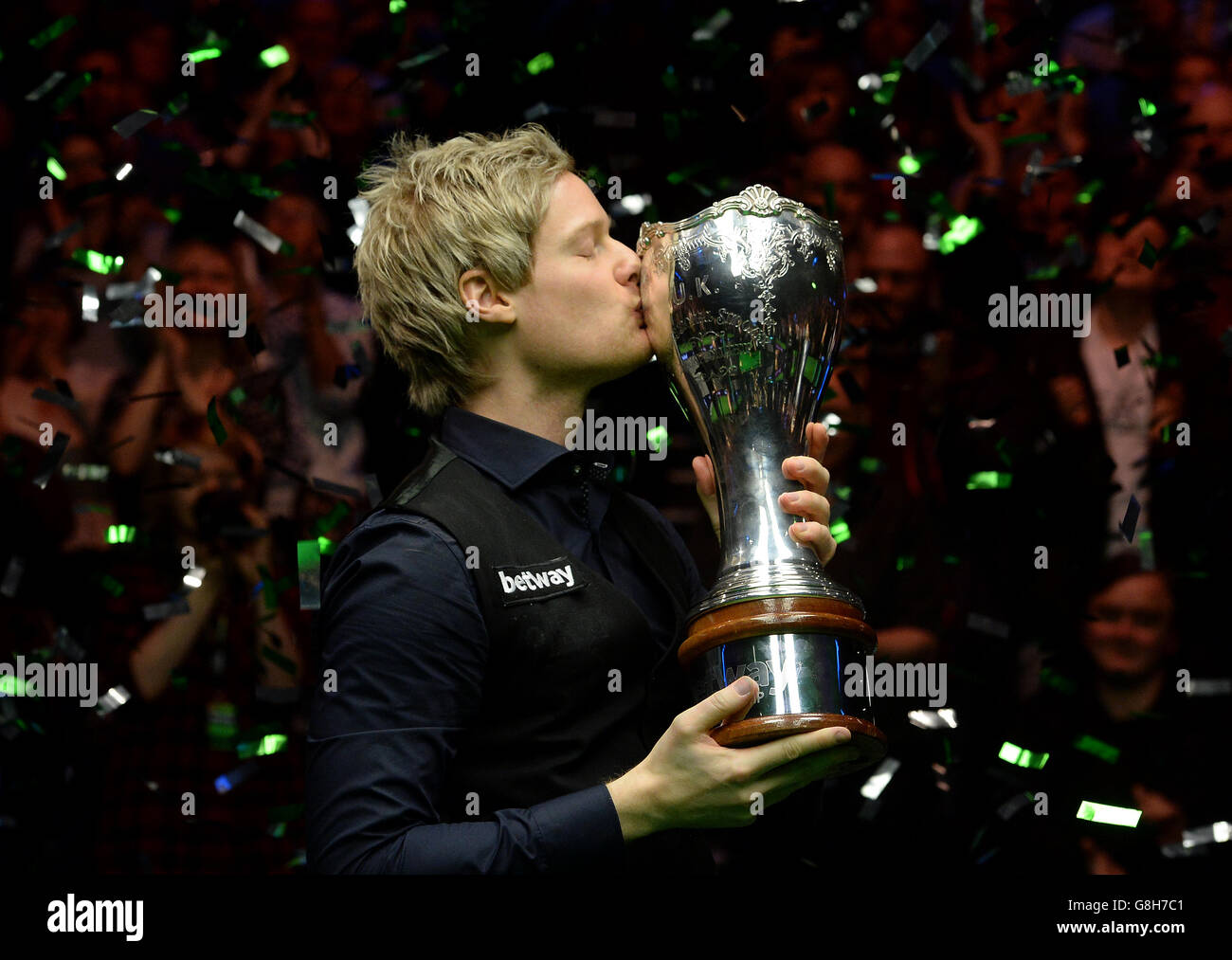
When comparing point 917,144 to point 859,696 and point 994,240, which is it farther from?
point 859,696

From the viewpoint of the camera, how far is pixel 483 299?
70.9 inches

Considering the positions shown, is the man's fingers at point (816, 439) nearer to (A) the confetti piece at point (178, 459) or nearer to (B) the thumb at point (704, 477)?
(B) the thumb at point (704, 477)

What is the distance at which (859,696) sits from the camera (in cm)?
148

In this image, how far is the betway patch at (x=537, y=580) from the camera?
1.59m

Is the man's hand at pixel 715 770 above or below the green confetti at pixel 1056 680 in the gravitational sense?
below

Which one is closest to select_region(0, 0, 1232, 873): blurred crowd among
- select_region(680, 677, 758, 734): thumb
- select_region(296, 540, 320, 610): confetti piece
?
select_region(296, 540, 320, 610): confetti piece

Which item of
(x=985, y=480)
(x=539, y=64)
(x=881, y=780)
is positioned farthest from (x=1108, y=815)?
(x=539, y=64)

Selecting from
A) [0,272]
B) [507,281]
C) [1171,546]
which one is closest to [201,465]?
[0,272]

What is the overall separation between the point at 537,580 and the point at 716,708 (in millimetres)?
329

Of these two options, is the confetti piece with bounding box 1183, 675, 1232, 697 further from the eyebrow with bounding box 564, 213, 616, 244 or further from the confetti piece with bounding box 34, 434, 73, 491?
the confetti piece with bounding box 34, 434, 73, 491

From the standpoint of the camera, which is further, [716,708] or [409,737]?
[409,737]

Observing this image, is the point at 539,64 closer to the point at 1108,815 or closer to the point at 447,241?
the point at 447,241

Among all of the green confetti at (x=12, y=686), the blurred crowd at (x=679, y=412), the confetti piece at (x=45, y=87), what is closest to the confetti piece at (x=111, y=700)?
the blurred crowd at (x=679, y=412)

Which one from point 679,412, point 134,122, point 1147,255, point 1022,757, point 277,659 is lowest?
point 1022,757
